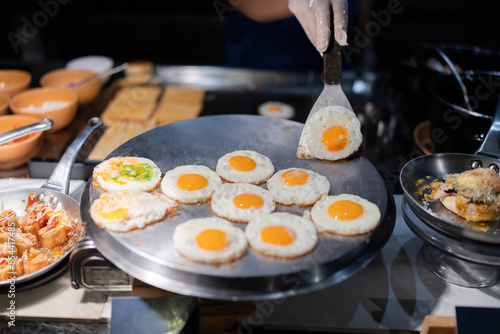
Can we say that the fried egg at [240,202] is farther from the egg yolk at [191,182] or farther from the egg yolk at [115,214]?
the egg yolk at [115,214]

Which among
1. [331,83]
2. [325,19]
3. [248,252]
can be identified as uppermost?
[325,19]

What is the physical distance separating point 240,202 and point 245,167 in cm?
29

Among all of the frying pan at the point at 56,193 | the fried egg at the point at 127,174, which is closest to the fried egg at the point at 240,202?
the fried egg at the point at 127,174

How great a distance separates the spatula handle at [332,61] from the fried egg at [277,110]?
65.1 inches

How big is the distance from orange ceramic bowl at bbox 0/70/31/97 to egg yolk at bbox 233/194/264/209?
2.65m

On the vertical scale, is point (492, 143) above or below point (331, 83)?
below

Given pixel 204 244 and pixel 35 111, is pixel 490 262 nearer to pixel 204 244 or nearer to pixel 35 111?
pixel 204 244

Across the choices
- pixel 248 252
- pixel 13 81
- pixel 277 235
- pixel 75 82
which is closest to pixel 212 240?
pixel 248 252

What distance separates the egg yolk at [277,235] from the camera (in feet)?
6.08

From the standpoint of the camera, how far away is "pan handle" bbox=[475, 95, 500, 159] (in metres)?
2.41

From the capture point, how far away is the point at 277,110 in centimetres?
409

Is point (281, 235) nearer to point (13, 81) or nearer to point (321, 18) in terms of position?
point (321, 18)

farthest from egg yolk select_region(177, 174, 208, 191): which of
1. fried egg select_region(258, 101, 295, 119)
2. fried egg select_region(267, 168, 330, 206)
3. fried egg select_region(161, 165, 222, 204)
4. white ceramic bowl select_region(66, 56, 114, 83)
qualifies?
white ceramic bowl select_region(66, 56, 114, 83)

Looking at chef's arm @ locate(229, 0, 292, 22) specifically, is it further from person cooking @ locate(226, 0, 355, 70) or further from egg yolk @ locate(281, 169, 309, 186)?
egg yolk @ locate(281, 169, 309, 186)
